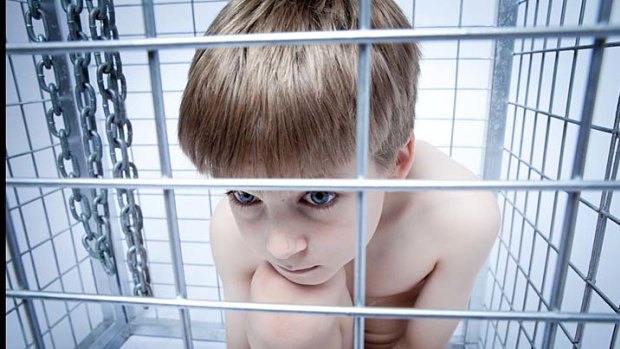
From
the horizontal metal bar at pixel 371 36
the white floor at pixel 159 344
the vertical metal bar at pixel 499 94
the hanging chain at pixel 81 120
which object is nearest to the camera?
the horizontal metal bar at pixel 371 36

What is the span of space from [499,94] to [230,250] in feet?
1.79

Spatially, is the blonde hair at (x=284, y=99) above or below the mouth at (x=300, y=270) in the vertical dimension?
above

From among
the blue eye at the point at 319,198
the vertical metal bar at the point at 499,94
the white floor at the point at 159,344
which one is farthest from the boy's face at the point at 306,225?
the white floor at the point at 159,344

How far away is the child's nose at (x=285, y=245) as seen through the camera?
0.36m

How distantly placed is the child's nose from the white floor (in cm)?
63

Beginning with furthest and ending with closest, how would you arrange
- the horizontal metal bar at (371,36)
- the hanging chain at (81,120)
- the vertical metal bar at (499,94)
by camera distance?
the vertical metal bar at (499,94) < the hanging chain at (81,120) < the horizontal metal bar at (371,36)

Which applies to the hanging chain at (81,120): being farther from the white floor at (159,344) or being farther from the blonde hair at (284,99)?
the white floor at (159,344)

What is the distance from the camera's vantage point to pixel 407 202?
1.87ft

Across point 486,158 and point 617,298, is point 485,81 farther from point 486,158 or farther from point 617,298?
point 617,298

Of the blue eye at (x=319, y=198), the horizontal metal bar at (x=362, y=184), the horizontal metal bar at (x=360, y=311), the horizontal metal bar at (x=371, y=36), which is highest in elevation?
the horizontal metal bar at (x=371, y=36)

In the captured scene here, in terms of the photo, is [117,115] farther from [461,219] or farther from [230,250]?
[461,219]

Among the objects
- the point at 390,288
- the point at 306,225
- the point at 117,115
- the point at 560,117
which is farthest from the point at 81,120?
the point at 560,117

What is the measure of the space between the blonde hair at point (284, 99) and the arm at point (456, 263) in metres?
0.20

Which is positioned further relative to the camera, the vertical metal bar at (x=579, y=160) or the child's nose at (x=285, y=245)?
the child's nose at (x=285, y=245)
